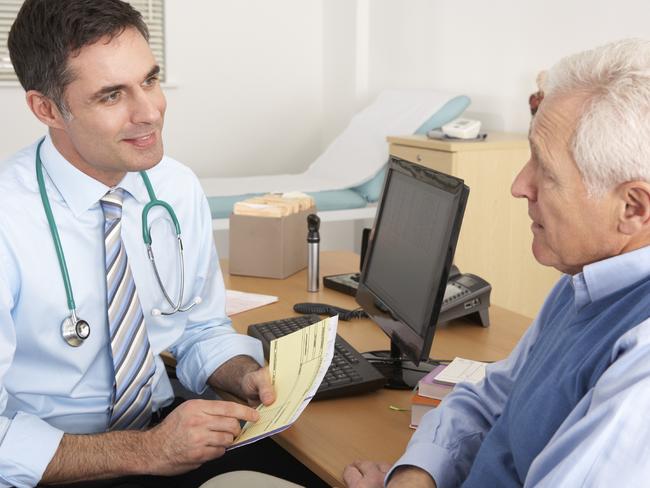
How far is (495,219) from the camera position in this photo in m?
3.85

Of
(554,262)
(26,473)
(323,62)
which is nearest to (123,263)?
(26,473)

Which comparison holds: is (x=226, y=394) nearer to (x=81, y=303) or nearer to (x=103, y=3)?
(x=81, y=303)

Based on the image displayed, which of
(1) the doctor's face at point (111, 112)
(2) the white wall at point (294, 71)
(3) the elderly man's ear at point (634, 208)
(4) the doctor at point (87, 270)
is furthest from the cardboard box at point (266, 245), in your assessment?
(2) the white wall at point (294, 71)

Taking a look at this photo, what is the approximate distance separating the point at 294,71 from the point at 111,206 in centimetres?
429

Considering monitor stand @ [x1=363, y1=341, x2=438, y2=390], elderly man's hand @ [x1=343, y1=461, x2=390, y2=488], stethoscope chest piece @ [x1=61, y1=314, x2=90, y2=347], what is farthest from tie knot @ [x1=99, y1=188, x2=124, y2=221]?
elderly man's hand @ [x1=343, y1=461, x2=390, y2=488]

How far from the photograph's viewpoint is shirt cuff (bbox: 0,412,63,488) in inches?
61.3

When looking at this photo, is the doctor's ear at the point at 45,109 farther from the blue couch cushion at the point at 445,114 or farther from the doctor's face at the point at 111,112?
the blue couch cushion at the point at 445,114

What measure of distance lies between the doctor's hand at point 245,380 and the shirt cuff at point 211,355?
0.02 metres

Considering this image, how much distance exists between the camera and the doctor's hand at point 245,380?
1.66 m

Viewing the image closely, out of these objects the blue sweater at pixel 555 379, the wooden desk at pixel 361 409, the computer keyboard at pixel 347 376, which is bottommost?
the wooden desk at pixel 361 409

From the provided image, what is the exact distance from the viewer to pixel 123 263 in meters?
1.80

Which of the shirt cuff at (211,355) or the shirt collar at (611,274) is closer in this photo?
the shirt collar at (611,274)

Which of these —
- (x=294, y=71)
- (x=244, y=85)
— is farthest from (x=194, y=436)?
(x=294, y=71)

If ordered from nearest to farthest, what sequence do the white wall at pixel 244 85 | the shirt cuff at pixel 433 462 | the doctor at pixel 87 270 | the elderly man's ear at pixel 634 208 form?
the elderly man's ear at pixel 634 208
the shirt cuff at pixel 433 462
the doctor at pixel 87 270
the white wall at pixel 244 85
